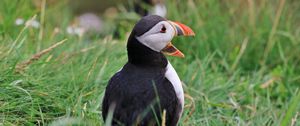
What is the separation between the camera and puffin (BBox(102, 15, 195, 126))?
2912mm

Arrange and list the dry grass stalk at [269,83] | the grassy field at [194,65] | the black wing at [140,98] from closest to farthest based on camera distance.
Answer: the black wing at [140,98] → the grassy field at [194,65] → the dry grass stalk at [269,83]

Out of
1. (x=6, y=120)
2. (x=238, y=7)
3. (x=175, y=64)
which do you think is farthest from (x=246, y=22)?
(x=6, y=120)

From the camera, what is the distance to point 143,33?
292 centimetres

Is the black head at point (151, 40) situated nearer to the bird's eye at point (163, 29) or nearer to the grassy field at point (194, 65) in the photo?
the bird's eye at point (163, 29)

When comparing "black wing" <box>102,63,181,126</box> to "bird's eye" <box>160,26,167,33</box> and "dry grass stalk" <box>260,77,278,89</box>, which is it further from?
"dry grass stalk" <box>260,77,278,89</box>

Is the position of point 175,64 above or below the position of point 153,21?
below

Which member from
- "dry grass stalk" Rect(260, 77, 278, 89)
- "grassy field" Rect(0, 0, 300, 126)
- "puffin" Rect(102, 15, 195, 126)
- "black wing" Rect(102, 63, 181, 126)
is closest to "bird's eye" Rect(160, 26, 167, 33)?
"puffin" Rect(102, 15, 195, 126)

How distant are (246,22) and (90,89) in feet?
6.80

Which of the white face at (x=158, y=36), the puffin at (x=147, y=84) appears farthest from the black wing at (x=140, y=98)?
the white face at (x=158, y=36)

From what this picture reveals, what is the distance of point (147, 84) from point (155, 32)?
220mm

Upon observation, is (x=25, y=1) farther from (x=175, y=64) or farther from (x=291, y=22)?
(x=291, y=22)

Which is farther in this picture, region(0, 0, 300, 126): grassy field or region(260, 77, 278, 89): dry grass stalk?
region(260, 77, 278, 89): dry grass stalk

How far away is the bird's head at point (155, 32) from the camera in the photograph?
2.92 meters

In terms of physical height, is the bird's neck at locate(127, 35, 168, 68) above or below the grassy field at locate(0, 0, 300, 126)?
above
